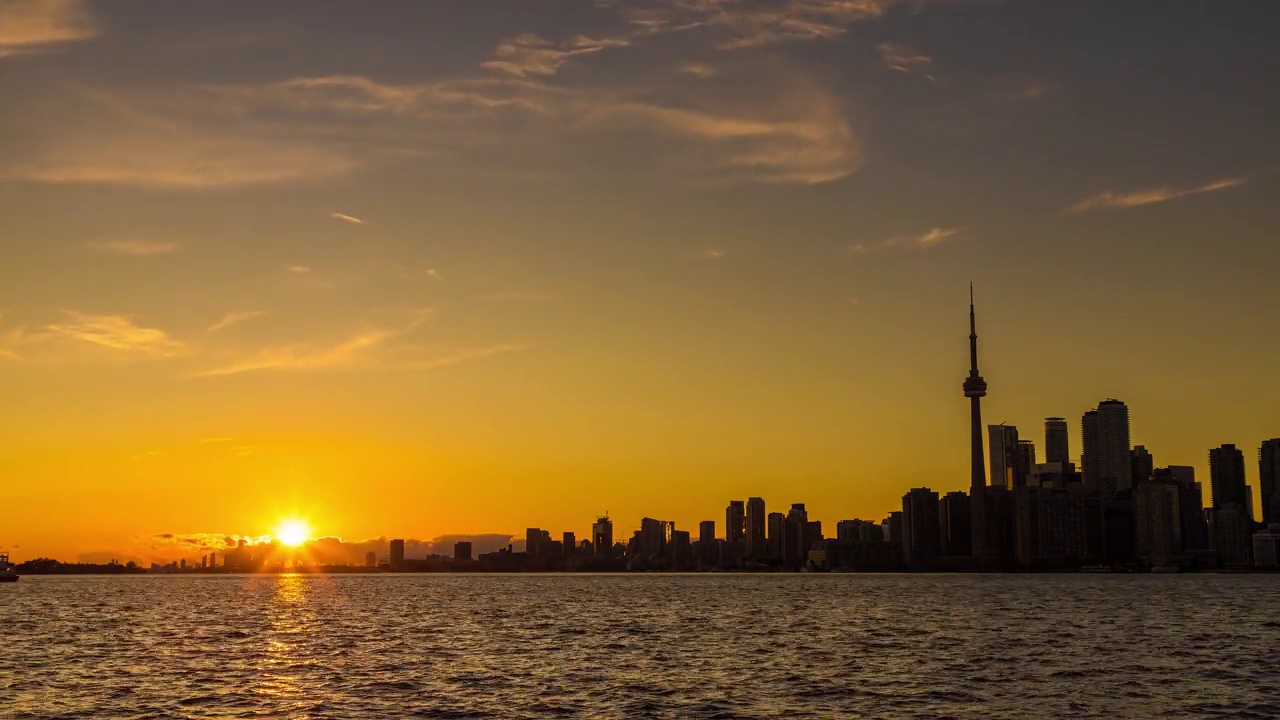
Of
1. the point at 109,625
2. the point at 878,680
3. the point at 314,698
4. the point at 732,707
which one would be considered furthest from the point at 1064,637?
the point at 109,625

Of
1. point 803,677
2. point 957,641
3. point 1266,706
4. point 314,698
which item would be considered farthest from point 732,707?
point 957,641

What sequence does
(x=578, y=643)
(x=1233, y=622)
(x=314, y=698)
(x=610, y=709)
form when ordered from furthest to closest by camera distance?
(x=1233, y=622) → (x=578, y=643) → (x=314, y=698) → (x=610, y=709)

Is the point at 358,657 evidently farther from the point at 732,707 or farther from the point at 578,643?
the point at 732,707

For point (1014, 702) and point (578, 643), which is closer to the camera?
point (1014, 702)

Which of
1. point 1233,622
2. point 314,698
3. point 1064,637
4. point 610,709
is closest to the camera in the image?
point 610,709

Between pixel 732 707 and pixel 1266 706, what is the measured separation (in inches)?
1236

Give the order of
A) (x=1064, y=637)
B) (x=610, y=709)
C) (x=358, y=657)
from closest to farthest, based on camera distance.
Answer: (x=610, y=709)
(x=358, y=657)
(x=1064, y=637)

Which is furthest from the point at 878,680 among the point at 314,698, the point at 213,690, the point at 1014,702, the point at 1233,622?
the point at 1233,622

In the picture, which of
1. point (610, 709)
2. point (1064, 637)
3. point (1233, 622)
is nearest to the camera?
point (610, 709)

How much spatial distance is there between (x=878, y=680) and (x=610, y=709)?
23.6 meters

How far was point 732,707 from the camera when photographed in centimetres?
7400

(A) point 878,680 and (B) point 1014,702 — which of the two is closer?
(B) point 1014,702

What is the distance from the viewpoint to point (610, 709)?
2881 inches

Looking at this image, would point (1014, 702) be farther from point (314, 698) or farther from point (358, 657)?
point (358, 657)
